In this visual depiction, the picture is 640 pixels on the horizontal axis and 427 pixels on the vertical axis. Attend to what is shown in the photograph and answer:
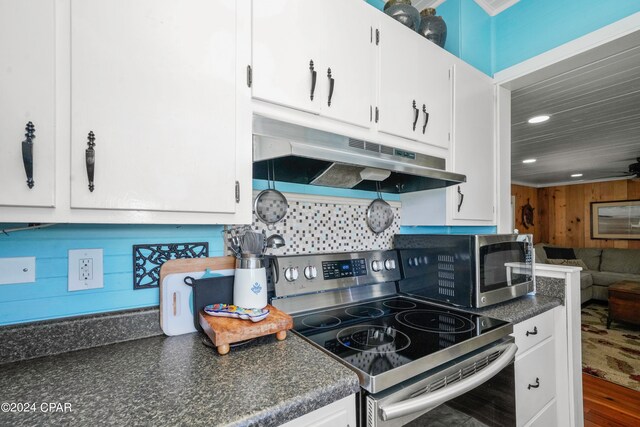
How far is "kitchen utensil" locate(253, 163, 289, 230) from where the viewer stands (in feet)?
4.07

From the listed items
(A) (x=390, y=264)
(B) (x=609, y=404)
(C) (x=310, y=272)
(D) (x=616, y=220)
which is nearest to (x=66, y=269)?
(C) (x=310, y=272)

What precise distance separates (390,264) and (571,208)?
23.9ft

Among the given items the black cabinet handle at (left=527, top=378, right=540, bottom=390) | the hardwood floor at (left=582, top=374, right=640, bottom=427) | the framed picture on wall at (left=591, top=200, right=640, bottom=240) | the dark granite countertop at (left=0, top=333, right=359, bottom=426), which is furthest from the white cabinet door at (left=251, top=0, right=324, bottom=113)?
the framed picture on wall at (left=591, top=200, right=640, bottom=240)

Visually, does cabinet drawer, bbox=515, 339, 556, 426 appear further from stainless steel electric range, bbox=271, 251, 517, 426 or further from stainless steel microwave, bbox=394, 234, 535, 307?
stainless steel microwave, bbox=394, 234, 535, 307

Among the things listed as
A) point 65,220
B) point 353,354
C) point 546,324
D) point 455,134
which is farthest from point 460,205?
point 65,220

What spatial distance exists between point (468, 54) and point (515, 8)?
381 mm

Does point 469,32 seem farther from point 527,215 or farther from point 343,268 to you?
point 527,215

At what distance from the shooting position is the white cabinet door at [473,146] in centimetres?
157

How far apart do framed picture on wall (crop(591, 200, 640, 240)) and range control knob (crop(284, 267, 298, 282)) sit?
7.62 meters

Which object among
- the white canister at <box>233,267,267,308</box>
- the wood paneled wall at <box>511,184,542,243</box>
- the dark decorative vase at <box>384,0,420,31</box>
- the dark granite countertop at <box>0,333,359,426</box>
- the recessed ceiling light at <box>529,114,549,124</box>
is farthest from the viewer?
the wood paneled wall at <box>511,184,542,243</box>

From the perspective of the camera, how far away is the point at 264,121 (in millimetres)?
975

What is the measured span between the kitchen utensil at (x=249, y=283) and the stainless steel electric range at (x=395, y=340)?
19 centimetres

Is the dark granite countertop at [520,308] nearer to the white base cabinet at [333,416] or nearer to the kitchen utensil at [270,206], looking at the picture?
the white base cabinet at [333,416]

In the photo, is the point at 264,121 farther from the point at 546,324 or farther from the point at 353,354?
the point at 546,324
